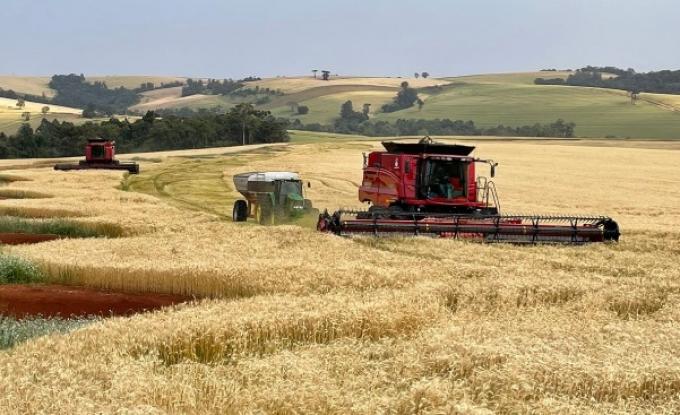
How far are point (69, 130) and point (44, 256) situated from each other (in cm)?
8319

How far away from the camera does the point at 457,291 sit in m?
14.0

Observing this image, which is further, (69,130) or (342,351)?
(69,130)

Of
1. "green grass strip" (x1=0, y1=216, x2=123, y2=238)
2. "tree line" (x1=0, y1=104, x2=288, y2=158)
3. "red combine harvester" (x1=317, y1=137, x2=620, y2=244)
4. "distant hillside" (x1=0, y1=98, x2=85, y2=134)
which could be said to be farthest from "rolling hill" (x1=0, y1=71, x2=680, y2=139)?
"green grass strip" (x1=0, y1=216, x2=123, y2=238)

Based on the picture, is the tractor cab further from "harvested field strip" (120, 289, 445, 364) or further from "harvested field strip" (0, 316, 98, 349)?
"harvested field strip" (120, 289, 445, 364)

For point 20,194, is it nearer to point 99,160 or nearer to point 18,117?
point 99,160

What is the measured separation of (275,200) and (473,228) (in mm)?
9023

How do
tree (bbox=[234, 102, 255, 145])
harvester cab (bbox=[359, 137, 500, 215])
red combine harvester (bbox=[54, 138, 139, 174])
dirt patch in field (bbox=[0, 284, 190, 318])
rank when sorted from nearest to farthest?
1. dirt patch in field (bbox=[0, 284, 190, 318])
2. harvester cab (bbox=[359, 137, 500, 215])
3. red combine harvester (bbox=[54, 138, 139, 174])
4. tree (bbox=[234, 102, 255, 145])

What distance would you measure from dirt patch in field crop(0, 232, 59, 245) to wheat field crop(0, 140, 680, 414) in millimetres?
1769

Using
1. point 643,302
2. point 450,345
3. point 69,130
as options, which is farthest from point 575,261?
point 69,130

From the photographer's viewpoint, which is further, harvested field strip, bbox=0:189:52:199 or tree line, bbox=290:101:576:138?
tree line, bbox=290:101:576:138

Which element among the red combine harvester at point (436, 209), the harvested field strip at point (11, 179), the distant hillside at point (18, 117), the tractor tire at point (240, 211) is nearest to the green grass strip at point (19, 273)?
the red combine harvester at point (436, 209)

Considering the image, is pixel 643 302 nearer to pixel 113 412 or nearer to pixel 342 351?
pixel 342 351

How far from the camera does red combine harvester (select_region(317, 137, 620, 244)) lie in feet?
75.5

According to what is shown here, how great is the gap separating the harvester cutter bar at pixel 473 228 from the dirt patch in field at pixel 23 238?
8.45 metres
